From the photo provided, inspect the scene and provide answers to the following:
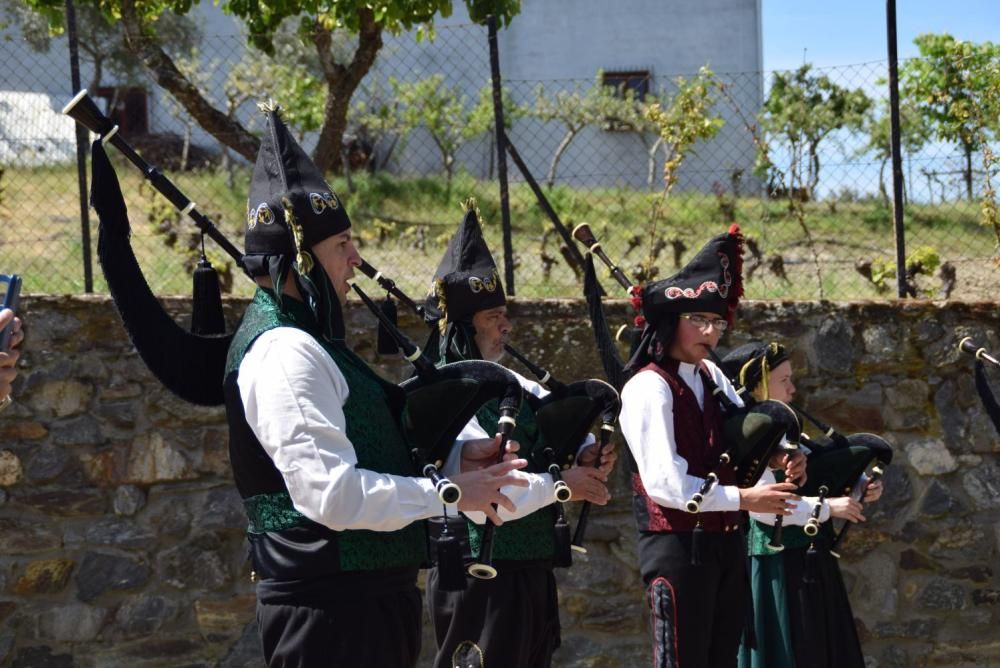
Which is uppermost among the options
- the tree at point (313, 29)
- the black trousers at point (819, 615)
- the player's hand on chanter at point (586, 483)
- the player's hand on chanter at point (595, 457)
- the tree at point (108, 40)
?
the tree at point (108, 40)

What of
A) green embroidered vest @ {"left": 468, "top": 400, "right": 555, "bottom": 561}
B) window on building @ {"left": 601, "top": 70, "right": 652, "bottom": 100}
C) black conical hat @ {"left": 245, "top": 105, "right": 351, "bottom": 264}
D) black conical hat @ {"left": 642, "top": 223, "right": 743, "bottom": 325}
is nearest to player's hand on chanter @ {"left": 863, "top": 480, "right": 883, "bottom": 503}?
black conical hat @ {"left": 642, "top": 223, "right": 743, "bottom": 325}

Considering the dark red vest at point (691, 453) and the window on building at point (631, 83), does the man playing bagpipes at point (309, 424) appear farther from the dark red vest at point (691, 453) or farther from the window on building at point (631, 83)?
the window on building at point (631, 83)

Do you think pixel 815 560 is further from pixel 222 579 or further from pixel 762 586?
pixel 222 579

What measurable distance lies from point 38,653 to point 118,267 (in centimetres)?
316

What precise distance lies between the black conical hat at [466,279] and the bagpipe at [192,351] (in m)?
1.17

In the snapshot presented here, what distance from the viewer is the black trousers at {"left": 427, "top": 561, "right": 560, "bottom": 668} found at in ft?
13.7

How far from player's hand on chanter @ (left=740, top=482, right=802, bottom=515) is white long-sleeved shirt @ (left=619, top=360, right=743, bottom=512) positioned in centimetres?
3

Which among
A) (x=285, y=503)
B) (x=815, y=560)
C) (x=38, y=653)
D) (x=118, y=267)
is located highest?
(x=118, y=267)

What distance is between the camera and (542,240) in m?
8.41

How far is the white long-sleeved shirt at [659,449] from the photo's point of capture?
14.1 feet

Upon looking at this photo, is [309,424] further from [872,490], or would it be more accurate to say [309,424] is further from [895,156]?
[895,156]

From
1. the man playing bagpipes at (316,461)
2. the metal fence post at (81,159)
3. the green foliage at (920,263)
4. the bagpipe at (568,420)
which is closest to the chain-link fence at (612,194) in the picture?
the green foliage at (920,263)

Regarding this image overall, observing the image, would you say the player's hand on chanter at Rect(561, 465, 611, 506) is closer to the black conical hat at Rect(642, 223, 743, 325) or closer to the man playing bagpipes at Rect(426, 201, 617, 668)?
the man playing bagpipes at Rect(426, 201, 617, 668)

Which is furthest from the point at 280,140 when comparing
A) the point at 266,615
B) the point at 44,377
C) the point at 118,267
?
the point at 44,377
